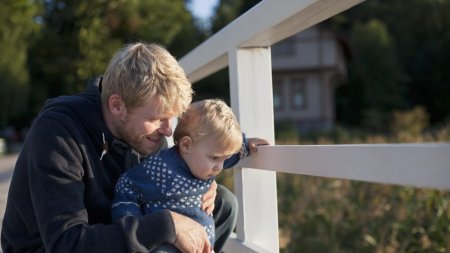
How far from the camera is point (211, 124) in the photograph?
2.21 metres

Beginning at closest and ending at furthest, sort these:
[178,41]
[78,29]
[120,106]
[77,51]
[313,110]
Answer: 1. [120,106]
2. [78,29]
3. [77,51]
4. [178,41]
5. [313,110]

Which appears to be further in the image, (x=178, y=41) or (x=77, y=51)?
(x=178, y=41)

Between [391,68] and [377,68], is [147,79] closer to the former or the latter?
[377,68]

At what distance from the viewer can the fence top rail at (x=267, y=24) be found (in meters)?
2.01

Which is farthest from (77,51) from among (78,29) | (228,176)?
(228,176)

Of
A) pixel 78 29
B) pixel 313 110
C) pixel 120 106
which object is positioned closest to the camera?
pixel 120 106

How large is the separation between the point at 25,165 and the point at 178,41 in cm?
2720

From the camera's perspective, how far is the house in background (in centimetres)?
3447

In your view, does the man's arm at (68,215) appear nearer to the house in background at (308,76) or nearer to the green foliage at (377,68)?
the green foliage at (377,68)

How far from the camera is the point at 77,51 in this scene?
7.50 m

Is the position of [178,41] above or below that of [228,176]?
above

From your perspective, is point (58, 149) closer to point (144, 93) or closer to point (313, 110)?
point (144, 93)

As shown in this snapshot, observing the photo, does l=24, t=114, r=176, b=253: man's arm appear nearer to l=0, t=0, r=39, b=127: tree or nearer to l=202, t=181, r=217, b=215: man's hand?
l=202, t=181, r=217, b=215: man's hand

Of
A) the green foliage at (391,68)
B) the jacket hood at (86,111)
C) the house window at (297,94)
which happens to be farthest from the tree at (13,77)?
the jacket hood at (86,111)
